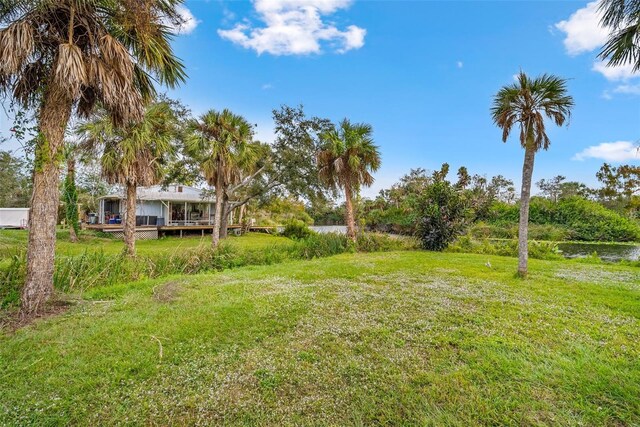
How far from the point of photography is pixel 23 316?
4.33 m

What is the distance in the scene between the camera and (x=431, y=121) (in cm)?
1554

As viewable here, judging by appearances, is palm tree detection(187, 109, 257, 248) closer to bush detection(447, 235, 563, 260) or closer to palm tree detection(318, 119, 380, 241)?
palm tree detection(318, 119, 380, 241)

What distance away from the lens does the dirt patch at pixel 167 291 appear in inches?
213

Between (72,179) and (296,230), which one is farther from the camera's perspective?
(296,230)

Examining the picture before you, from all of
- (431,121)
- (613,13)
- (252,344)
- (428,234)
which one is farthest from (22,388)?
(431,121)

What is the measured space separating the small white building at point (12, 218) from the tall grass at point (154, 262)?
2133 centimetres

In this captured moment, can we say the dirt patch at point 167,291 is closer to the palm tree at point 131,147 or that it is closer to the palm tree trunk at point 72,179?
the palm tree at point 131,147

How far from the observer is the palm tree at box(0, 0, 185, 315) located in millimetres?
4246

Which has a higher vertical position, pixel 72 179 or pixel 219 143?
pixel 219 143

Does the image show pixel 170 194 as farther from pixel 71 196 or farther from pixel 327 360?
pixel 327 360

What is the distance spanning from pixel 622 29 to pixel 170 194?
24.6m

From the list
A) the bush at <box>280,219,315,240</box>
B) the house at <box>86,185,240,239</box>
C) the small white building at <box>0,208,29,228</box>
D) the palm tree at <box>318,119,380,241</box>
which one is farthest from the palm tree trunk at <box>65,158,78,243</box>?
the bush at <box>280,219,315,240</box>

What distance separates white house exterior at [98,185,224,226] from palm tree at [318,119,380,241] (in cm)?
1215

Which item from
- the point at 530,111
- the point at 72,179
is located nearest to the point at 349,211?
the point at 530,111
